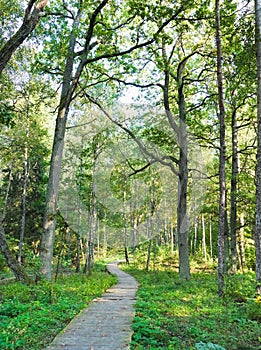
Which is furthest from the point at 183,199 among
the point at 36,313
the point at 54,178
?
the point at 36,313

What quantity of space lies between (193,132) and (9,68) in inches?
369

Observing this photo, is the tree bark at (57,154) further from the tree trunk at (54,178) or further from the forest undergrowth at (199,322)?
the forest undergrowth at (199,322)

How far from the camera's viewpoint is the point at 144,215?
99.1ft

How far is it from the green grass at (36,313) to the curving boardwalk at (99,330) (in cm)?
22

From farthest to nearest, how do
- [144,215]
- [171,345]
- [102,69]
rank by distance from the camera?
[144,215], [102,69], [171,345]

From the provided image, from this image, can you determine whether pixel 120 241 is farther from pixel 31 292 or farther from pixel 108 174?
pixel 31 292

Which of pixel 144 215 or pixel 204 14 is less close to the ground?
pixel 204 14

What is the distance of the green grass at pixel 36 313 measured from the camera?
4426 millimetres

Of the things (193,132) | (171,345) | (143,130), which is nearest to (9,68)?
(143,130)

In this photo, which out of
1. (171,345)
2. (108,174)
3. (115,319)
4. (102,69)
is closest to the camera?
(171,345)

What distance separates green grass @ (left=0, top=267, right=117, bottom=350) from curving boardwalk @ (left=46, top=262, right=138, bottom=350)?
225 millimetres

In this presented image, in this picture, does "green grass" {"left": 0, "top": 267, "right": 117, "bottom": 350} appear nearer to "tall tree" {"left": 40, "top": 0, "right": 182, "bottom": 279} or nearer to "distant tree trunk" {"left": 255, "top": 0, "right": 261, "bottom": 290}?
"tall tree" {"left": 40, "top": 0, "right": 182, "bottom": 279}

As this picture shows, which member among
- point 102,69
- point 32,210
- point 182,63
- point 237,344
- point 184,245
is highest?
point 182,63

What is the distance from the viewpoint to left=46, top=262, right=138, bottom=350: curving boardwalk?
169 inches
